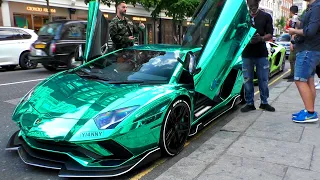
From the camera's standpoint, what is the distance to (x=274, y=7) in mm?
71062

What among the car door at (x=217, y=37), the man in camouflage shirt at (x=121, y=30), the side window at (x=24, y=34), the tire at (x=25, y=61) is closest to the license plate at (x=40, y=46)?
the tire at (x=25, y=61)

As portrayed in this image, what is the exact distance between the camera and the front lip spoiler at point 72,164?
261 cm

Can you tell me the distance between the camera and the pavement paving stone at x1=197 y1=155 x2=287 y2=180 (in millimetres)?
2793

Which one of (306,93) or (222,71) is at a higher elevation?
(222,71)

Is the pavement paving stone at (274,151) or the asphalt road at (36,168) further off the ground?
the pavement paving stone at (274,151)

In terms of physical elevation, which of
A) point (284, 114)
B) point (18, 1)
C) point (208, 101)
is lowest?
point (284, 114)

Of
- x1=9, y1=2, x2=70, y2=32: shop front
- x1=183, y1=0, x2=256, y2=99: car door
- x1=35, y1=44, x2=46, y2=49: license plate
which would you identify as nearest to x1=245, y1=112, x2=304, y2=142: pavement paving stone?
x1=183, y1=0, x2=256, y2=99: car door

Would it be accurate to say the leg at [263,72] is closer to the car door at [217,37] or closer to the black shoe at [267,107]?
Answer: the black shoe at [267,107]

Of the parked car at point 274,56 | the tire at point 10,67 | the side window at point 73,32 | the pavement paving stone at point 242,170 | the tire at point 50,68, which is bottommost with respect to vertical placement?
the tire at point 10,67

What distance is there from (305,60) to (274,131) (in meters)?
1.05

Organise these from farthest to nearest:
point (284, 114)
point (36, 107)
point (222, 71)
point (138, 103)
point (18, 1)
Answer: point (18, 1) → point (284, 114) → point (222, 71) → point (36, 107) → point (138, 103)

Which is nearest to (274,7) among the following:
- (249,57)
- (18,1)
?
(18,1)

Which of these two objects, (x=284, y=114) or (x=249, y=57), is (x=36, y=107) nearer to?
(x=249, y=57)

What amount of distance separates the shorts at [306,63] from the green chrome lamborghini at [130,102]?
768 mm
